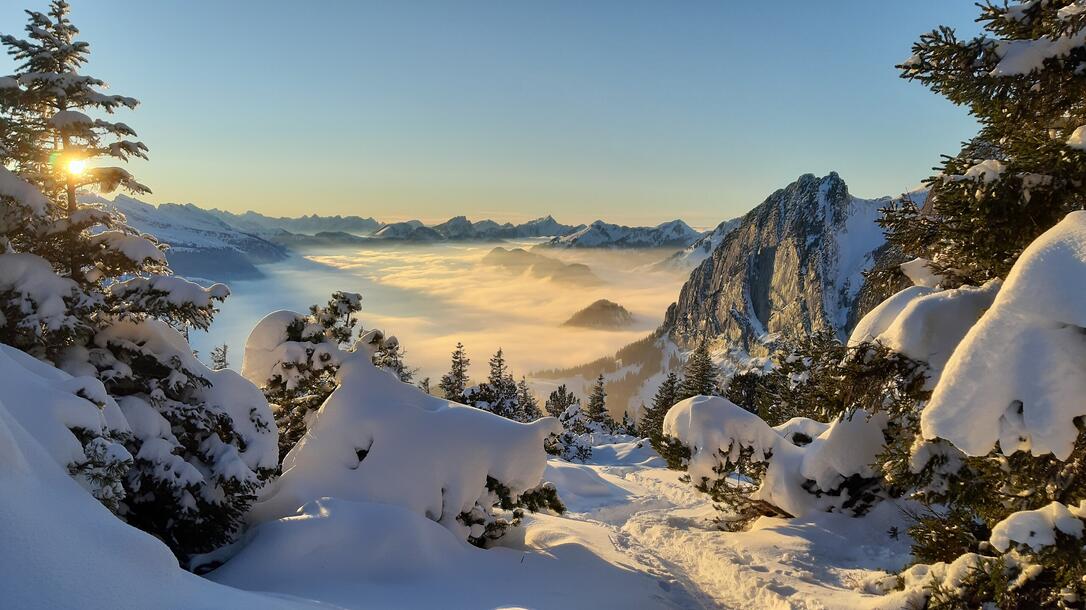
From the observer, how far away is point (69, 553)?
4.48 m

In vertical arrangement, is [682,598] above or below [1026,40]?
below

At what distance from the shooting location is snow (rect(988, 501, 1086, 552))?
167 inches

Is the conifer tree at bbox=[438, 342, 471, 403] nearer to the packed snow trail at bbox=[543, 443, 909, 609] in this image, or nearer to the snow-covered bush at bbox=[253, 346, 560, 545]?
the packed snow trail at bbox=[543, 443, 909, 609]

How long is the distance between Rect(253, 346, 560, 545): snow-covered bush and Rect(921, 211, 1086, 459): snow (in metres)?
8.27

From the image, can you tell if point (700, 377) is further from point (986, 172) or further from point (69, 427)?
point (69, 427)

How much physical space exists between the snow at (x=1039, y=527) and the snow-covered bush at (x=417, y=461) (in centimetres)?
804

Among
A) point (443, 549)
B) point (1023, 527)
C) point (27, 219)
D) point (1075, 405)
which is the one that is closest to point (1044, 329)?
point (1075, 405)

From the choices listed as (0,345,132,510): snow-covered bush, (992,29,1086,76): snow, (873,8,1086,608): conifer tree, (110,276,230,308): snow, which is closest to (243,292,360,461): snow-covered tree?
(110,276,230,308): snow

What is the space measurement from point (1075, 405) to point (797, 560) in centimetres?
960

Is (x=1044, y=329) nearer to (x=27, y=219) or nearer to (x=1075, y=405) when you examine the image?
(x=1075, y=405)

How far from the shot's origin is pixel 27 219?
911 centimetres

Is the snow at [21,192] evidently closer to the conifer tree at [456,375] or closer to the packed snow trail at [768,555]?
the packed snow trail at [768,555]

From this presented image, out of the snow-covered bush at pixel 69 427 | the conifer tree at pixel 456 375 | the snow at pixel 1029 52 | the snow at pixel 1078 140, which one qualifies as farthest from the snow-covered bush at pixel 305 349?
the conifer tree at pixel 456 375

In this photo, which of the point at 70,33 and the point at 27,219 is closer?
the point at 27,219
